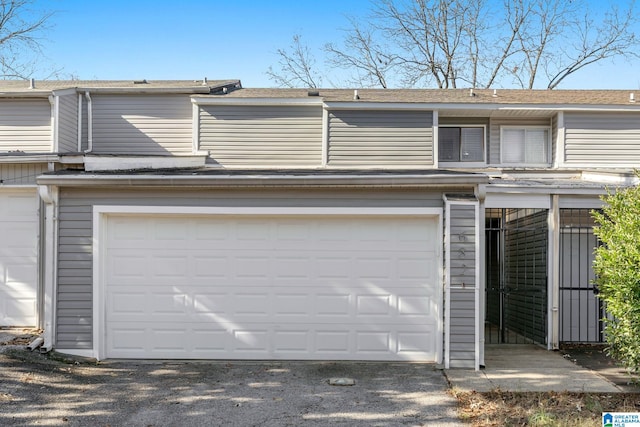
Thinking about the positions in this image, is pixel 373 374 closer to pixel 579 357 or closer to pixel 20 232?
pixel 579 357

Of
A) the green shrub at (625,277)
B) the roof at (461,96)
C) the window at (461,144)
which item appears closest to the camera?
the green shrub at (625,277)

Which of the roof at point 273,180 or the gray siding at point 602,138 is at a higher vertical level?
the gray siding at point 602,138

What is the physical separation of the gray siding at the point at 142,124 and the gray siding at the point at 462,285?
23.4 feet

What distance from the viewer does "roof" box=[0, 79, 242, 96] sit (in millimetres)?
12545

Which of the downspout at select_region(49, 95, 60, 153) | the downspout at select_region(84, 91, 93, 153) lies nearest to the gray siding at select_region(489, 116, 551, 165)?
Answer: the downspout at select_region(84, 91, 93, 153)

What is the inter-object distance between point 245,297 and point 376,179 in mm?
2650

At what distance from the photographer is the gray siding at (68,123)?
12469mm

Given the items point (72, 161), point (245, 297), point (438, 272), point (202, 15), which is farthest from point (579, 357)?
point (202, 15)

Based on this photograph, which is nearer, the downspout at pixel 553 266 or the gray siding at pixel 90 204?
the gray siding at pixel 90 204

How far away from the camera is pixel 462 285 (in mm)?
8570

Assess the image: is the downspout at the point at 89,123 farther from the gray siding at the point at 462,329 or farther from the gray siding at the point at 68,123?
the gray siding at the point at 462,329

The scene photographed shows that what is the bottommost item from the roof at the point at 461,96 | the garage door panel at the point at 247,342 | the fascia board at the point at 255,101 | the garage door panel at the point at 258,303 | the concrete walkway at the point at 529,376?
the concrete walkway at the point at 529,376

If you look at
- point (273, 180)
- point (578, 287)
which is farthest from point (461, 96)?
point (273, 180)

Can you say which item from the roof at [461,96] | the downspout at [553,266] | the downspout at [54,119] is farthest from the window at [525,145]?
the downspout at [54,119]
